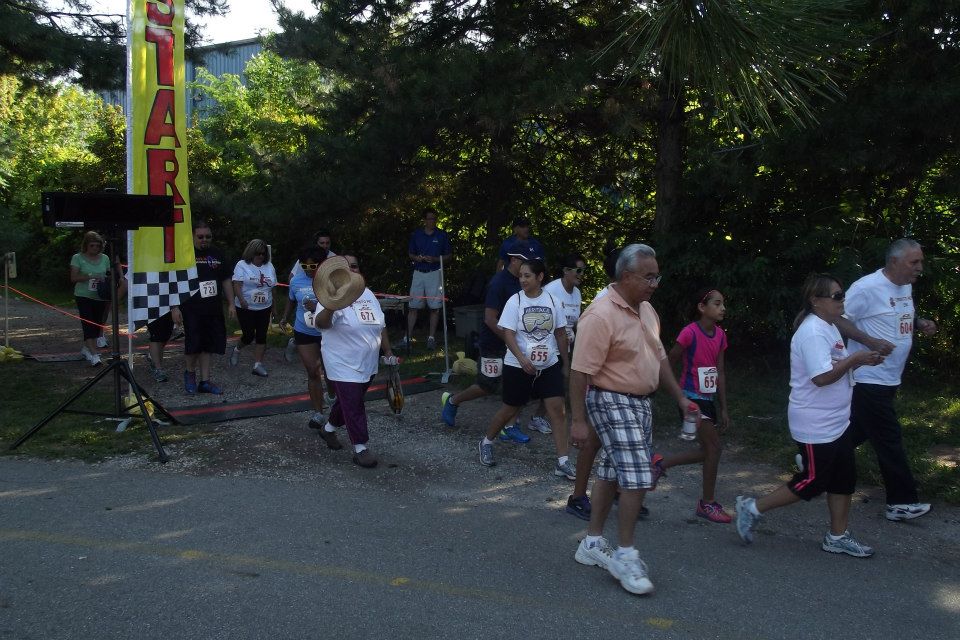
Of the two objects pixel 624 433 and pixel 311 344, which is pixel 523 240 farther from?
pixel 624 433

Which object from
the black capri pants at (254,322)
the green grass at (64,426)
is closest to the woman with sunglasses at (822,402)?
the green grass at (64,426)

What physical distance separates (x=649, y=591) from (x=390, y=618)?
4.20 ft

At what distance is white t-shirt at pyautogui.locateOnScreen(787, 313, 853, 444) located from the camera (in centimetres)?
457

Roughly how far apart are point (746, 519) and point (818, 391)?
847 millimetres

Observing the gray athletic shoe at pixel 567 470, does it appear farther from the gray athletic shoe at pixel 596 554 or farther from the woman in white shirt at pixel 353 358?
the gray athletic shoe at pixel 596 554

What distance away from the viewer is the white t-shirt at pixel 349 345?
20.8ft

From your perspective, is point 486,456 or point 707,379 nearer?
point 707,379

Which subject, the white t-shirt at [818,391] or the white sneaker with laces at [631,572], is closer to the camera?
the white sneaker with laces at [631,572]

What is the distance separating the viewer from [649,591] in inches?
165

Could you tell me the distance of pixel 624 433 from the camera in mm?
4312

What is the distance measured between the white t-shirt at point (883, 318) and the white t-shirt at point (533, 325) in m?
2.05

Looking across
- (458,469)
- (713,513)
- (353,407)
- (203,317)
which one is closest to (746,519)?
(713,513)

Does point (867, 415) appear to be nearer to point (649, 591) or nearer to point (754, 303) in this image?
point (649, 591)

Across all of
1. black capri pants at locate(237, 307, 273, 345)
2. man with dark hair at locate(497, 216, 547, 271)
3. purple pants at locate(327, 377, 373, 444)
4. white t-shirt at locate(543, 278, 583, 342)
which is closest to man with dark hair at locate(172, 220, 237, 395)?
black capri pants at locate(237, 307, 273, 345)
